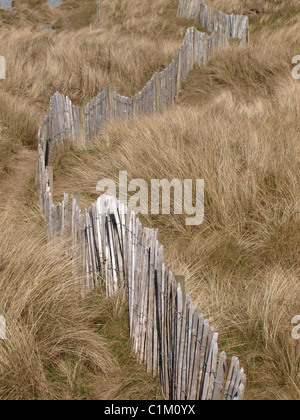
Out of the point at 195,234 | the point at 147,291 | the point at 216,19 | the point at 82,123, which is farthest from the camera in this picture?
the point at 216,19

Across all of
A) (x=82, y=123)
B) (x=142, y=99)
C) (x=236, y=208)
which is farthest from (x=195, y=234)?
(x=142, y=99)

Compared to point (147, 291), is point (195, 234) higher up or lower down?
higher up

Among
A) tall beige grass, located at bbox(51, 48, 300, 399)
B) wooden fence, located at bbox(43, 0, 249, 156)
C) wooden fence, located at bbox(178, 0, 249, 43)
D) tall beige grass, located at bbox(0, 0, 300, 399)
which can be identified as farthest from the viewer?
wooden fence, located at bbox(178, 0, 249, 43)

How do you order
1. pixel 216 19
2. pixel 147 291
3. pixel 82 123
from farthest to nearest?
1. pixel 216 19
2. pixel 82 123
3. pixel 147 291

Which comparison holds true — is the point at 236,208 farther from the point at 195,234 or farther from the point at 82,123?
the point at 82,123

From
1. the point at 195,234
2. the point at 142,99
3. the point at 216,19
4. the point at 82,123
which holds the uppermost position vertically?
the point at 216,19

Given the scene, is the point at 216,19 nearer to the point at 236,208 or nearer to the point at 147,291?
the point at 236,208

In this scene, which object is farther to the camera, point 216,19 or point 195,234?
point 216,19

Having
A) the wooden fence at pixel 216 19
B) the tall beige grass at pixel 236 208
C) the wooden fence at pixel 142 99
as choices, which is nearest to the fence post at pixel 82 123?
the wooden fence at pixel 142 99

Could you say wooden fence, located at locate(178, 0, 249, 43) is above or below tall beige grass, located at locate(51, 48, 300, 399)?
above

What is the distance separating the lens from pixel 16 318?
3.25 meters

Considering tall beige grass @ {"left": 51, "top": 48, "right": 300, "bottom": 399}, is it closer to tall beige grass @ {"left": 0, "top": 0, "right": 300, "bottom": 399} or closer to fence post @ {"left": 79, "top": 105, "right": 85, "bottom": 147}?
tall beige grass @ {"left": 0, "top": 0, "right": 300, "bottom": 399}

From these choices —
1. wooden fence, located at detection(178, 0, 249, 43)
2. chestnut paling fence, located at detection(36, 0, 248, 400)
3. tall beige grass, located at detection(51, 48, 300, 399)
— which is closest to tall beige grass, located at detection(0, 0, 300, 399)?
tall beige grass, located at detection(51, 48, 300, 399)

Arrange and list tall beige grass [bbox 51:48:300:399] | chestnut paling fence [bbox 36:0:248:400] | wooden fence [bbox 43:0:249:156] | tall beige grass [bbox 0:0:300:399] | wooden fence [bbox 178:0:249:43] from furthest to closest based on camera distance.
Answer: wooden fence [bbox 178:0:249:43] → wooden fence [bbox 43:0:249:156] → tall beige grass [bbox 51:48:300:399] → tall beige grass [bbox 0:0:300:399] → chestnut paling fence [bbox 36:0:248:400]
